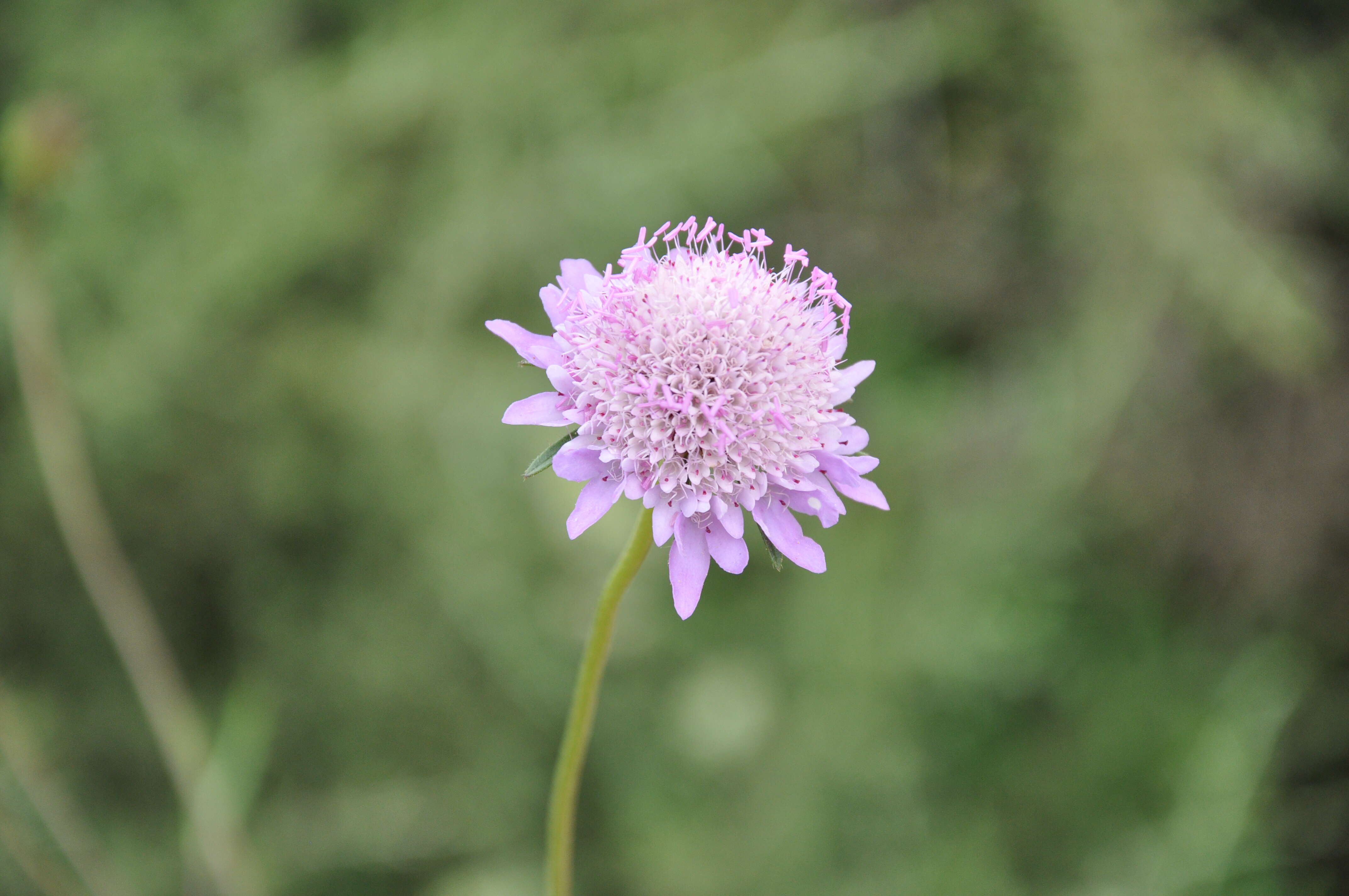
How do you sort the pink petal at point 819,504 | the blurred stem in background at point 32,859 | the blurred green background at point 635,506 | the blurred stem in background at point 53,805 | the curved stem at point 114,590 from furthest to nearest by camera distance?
the blurred green background at point 635,506
the curved stem at point 114,590
the blurred stem in background at point 53,805
the blurred stem in background at point 32,859
the pink petal at point 819,504

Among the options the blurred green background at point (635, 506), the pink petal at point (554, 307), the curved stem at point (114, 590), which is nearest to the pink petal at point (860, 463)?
the pink petal at point (554, 307)

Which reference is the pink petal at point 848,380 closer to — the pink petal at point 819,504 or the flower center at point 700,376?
the flower center at point 700,376

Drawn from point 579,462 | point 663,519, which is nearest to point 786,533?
point 663,519

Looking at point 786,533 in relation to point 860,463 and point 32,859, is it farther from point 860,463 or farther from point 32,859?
point 32,859

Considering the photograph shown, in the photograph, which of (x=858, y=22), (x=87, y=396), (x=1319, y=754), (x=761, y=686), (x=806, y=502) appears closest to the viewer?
(x=806, y=502)

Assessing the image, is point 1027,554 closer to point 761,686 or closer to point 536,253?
point 761,686

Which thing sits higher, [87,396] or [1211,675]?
[87,396]

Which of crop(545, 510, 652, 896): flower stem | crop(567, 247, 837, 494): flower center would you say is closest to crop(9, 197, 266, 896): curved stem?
crop(545, 510, 652, 896): flower stem

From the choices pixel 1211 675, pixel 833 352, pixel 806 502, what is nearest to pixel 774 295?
pixel 833 352
